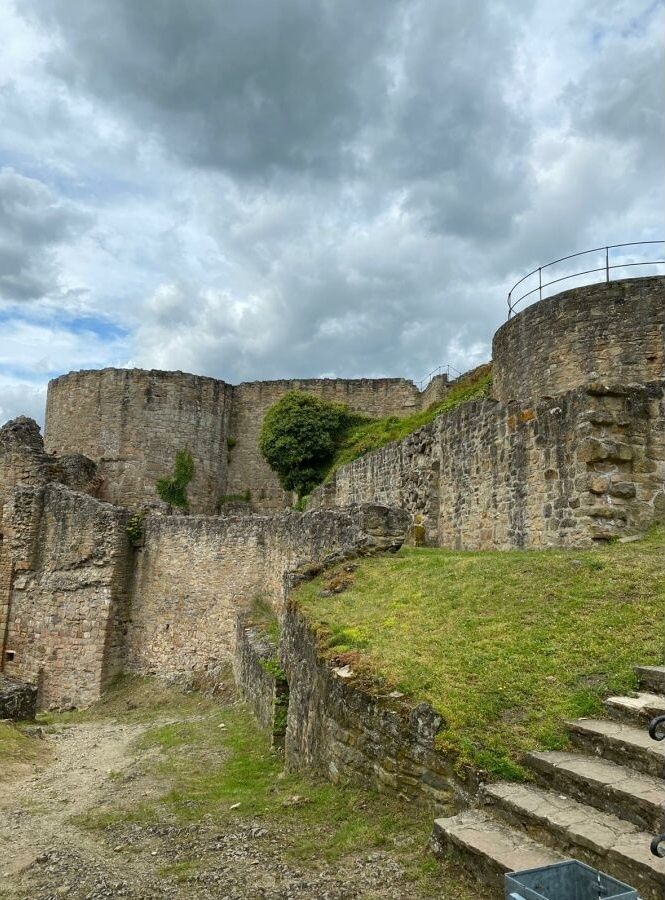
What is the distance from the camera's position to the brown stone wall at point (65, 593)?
16.8 m

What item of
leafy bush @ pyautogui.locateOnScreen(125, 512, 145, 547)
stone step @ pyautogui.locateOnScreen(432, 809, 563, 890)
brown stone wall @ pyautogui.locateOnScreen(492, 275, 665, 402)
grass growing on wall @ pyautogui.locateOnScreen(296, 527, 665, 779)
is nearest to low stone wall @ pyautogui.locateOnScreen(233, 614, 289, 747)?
grass growing on wall @ pyautogui.locateOnScreen(296, 527, 665, 779)

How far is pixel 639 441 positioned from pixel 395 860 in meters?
6.22

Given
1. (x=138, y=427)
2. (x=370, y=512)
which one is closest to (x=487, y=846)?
(x=370, y=512)

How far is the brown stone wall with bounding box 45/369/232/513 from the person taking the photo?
33.1 meters

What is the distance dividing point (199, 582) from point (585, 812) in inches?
540

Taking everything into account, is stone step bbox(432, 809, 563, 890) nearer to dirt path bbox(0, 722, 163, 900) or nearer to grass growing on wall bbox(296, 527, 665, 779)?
grass growing on wall bbox(296, 527, 665, 779)

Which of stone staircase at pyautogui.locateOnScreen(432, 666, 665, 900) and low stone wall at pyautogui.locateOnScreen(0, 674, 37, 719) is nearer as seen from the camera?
stone staircase at pyautogui.locateOnScreen(432, 666, 665, 900)

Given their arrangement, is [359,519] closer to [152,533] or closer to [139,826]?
[139,826]

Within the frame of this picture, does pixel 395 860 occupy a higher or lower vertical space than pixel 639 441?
lower

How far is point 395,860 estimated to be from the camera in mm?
4074

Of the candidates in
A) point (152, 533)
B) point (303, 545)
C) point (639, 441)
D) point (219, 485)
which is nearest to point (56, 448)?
point (219, 485)

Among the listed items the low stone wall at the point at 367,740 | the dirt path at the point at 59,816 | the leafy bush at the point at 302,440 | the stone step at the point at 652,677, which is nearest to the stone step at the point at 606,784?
the low stone wall at the point at 367,740

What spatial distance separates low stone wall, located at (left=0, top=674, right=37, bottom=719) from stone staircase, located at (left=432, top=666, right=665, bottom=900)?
11710 millimetres

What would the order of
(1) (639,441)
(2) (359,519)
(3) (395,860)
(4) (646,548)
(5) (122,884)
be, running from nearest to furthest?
(3) (395,860) < (5) (122,884) < (4) (646,548) < (1) (639,441) < (2) (359,519)
